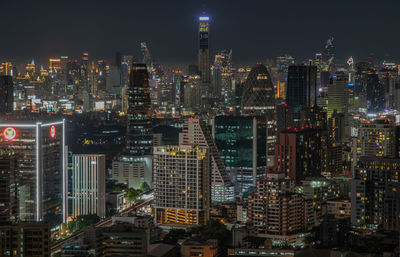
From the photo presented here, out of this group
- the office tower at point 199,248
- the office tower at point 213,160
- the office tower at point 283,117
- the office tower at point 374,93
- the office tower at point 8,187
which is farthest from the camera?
the office tower at point 374,93

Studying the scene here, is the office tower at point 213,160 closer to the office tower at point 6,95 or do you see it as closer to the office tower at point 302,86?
the office tower at point 6,95

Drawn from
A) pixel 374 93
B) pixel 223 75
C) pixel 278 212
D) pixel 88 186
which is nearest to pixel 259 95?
pixel 374 93

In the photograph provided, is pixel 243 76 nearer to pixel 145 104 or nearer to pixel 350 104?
pixel 350 104

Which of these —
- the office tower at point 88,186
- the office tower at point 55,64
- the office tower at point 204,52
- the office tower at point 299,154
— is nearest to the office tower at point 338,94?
the office tower at point 204,52

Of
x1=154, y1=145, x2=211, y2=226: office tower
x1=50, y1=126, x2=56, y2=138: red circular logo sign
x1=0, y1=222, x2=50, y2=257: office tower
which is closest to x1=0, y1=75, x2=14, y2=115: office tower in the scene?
x1=50, y1=126, x2=56, y2=138: red circular logo sign

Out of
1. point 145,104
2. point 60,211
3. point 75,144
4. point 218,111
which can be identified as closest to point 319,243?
point 60,211
